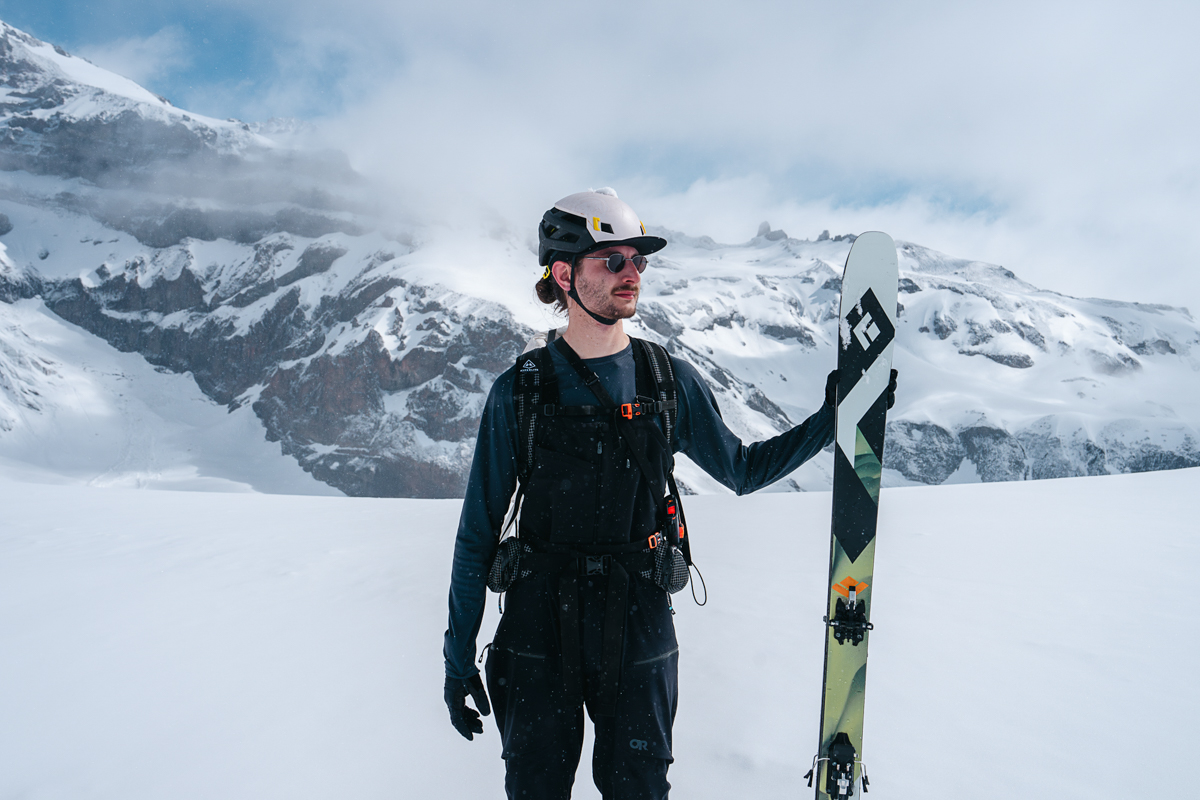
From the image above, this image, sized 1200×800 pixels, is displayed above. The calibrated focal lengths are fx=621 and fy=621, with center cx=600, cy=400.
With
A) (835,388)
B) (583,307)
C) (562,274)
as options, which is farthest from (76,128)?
(835,388)

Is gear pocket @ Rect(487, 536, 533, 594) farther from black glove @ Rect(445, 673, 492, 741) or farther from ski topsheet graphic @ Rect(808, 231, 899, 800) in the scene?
ski topsheet graphic @ Rect(808, 231, 899, 800)

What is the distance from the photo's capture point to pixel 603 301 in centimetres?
266

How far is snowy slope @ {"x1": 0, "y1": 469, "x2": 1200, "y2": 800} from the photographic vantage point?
3.67 meters

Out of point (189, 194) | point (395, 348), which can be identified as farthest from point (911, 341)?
point (189, 194)

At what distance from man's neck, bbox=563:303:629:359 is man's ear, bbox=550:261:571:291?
0.45 ft

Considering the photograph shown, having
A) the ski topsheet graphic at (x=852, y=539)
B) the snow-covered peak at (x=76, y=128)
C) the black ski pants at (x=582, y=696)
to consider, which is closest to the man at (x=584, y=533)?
the black ski pants at (x=582, y=696)

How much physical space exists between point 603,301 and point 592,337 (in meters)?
0.17

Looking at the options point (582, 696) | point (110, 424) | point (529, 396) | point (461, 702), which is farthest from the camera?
point (110, 424)

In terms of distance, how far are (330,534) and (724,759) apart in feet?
30.3

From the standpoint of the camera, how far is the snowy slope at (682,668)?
3674 millimetres

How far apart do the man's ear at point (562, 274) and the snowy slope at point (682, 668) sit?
9.41 ft

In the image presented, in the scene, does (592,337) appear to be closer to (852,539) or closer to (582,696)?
(582,696)

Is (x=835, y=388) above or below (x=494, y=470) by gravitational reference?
above

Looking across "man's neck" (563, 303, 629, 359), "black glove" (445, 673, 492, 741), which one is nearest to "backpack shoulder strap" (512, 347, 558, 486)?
"man's neck" (563, 303, 629, 359)
